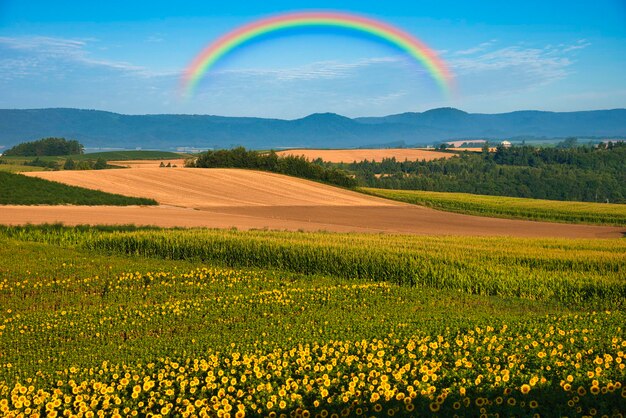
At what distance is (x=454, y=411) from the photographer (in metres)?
8.77

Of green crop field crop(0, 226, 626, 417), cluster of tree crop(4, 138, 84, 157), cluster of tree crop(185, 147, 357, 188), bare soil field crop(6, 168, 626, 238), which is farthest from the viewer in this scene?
cluster of tree crop(4, 138, 84, 157)

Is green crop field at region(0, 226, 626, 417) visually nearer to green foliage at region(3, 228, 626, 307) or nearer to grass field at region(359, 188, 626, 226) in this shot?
green foliage at region(3, 228, 626, 307)

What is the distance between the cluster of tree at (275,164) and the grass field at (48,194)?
3697cm

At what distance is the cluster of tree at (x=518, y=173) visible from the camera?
115 meters

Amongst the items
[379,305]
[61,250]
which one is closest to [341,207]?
[61,250]

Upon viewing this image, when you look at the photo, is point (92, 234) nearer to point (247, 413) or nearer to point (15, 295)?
point (15, 295)

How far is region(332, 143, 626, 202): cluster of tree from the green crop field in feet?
264

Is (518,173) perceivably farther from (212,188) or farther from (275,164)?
(212,188)

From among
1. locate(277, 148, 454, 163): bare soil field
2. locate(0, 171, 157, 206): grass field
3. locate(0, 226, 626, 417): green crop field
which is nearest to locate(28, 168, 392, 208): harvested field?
locate(0, 171, 157, 206): grass field

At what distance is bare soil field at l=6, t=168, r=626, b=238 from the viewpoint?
1620 inches

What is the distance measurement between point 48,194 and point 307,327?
4090 cm

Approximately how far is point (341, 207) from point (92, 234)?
102ft

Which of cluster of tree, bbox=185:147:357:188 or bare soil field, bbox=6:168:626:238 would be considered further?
cluster of tree, bbox=185:147:357:188

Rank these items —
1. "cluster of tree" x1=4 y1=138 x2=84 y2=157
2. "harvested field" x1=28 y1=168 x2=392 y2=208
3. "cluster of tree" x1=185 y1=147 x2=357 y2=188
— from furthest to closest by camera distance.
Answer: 1. "cluster of tree" x1=4 y1=138 x2=84 y2=157
2. "cluster of tree" x1=185 y1=147 x2=357 y2=188
3. "harvested field" x1=28 y1=168 x2=392 y2=208
